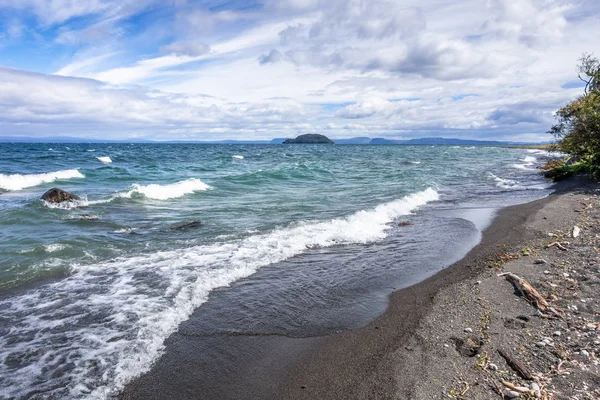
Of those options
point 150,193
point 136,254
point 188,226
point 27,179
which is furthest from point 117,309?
point 27,179

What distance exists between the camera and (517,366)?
4.25 metres

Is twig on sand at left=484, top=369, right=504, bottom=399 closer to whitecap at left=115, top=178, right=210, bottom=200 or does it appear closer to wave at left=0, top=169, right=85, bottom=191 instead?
whitecap at left=115, top=178, right=210, bottom=200

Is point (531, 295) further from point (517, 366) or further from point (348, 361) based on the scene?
point (348, 361)

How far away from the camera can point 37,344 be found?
5.60m

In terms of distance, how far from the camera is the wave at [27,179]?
24455 mm

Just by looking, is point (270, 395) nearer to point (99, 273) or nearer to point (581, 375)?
point (581, 375)

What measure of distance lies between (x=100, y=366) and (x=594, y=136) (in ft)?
79.3

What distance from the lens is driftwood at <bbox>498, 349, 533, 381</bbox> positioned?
160 inches

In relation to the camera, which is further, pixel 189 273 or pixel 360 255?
pixel 360 255

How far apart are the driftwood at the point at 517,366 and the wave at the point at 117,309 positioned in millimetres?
4797

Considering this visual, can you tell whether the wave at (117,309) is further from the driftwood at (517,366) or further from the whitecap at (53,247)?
the driftwood at (517,366)

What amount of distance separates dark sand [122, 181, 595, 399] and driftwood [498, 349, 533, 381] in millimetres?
464

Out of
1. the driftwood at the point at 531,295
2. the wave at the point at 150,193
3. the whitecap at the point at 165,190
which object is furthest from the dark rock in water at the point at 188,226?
the driftwood at the point at 531,295

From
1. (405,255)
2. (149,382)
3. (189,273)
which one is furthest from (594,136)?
(149,382)
